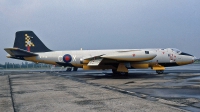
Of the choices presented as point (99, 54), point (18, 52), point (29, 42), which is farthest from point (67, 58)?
point (18, 52)

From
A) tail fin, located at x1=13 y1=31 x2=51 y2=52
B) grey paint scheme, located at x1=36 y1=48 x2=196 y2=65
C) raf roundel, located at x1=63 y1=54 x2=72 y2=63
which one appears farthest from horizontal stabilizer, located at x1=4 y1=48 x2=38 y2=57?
raf roundel, located at x1=63 y1=54 x2=72 y2=63

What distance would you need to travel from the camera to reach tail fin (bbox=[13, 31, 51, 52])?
2536 centimetres

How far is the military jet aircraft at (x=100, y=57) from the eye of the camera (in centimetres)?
2083

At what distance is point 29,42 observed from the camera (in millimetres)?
25453

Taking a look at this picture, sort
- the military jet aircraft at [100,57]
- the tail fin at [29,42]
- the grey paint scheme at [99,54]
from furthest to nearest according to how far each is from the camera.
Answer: the tail fin at [29,42] → the grey paint scheme at [99,54] → the military jet aircraft at [100,57]

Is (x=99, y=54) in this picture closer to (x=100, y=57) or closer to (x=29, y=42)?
(x=100, y=57)

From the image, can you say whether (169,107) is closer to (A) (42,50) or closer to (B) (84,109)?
(B) (84,109)

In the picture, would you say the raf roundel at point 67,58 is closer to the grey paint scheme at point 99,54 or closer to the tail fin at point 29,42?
the grey paint scheme at point 99,54

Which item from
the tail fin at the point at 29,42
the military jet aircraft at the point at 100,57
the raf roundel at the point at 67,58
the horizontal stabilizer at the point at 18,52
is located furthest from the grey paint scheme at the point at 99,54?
the horizontal stabilizer at the point at 18,52

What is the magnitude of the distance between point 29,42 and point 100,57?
29.4 ft

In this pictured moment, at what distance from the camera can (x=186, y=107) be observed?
23.2 ft

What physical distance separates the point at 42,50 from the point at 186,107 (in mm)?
20677

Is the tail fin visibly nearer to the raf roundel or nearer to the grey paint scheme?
the grey paint scheme

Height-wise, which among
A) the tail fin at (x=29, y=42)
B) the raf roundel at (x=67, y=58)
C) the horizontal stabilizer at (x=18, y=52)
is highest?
the tail fin at (x=29, y=42)
